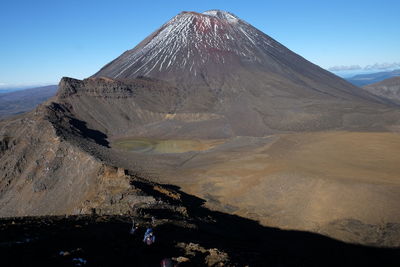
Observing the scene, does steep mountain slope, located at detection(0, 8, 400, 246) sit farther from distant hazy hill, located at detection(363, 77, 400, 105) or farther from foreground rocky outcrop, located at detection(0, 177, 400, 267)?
distant hazy hill, located at detection(363, 77, 400, 105)

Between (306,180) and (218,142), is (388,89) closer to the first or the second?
(218,142)

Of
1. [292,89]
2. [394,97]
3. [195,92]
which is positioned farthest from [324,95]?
[394,97]

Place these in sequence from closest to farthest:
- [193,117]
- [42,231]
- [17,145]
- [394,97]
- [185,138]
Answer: [42,231] → [17,145] → [185,138] → [193,117] → [394,97]

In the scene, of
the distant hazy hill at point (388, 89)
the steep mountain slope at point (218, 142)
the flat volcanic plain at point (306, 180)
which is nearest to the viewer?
the flat volcanic plain at point (306, 180)

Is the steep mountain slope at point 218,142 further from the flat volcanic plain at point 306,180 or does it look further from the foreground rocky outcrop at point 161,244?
the foreground rocky outcrop at point 161,244

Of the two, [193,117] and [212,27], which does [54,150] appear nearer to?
[193,117]

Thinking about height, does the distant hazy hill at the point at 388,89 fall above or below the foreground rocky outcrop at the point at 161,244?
above

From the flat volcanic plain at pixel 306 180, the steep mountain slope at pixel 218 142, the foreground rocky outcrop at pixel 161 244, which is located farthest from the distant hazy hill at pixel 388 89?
the foreground rocky outcrop at pixel 161 244

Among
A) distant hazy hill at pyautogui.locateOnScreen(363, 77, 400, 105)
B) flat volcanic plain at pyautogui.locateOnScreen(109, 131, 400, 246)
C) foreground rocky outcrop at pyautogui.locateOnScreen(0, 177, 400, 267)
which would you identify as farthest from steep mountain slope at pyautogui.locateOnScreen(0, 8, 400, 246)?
A: distant hazy hill at pyautogui.locateOnScreen(363, 77, 400, 105)
